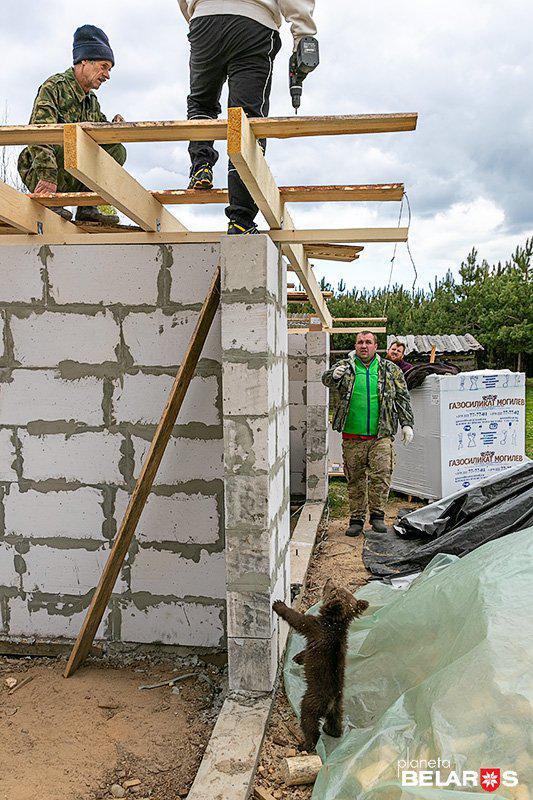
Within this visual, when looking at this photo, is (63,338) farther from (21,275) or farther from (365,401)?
(365,401)

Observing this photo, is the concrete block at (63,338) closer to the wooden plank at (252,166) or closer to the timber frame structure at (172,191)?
the timber frame structure at (172,191)

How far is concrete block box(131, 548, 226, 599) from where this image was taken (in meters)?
3.90

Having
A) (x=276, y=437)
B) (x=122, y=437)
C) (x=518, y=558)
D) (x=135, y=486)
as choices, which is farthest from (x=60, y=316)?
(x=518, y=558)

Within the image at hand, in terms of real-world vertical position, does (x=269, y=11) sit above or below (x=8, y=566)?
above

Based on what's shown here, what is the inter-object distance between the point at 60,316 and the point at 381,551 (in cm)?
412

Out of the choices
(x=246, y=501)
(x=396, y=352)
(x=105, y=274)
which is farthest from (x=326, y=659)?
(x=396, y=352)

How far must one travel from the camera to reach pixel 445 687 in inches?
102

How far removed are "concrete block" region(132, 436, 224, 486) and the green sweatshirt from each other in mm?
3537

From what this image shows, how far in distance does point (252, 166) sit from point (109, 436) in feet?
6.02

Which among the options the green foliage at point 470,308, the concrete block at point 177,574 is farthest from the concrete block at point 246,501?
the green foliage at point 470,308

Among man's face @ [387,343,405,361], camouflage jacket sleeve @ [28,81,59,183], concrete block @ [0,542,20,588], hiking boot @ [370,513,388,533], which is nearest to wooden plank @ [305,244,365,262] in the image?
camouflage jacket sleeve @ [28,81,59,183]

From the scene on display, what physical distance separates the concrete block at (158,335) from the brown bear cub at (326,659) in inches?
63.4

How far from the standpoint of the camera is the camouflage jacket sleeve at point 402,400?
23.9ft

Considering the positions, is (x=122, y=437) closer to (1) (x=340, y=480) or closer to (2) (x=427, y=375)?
(2) (x=427, y=375)
